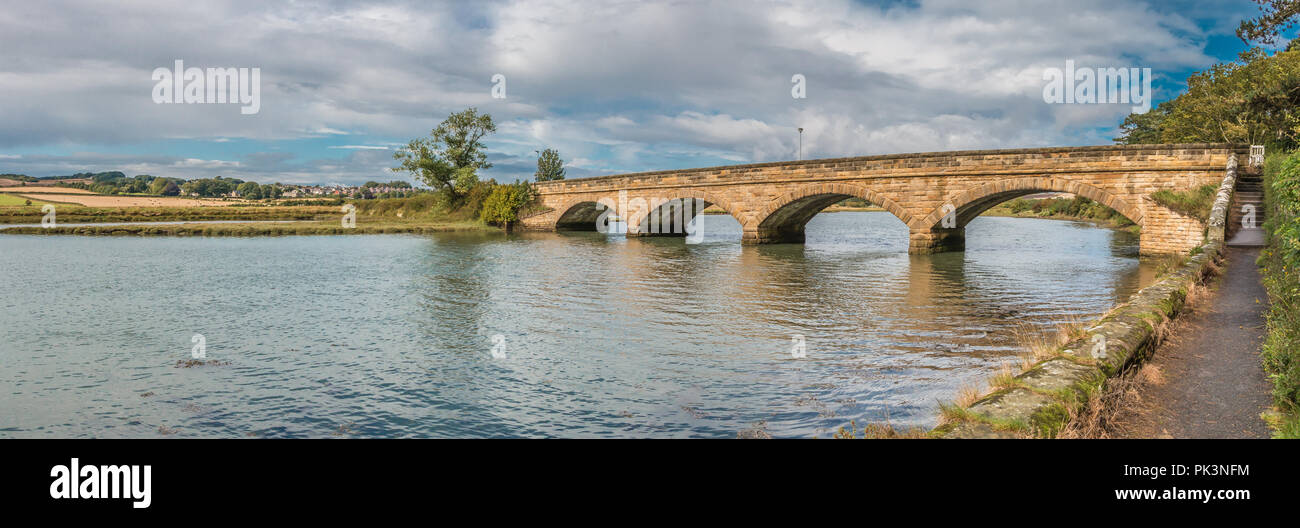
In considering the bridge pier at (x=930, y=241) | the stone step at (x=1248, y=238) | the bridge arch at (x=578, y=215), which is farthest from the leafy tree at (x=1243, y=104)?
the bridge arch at (x=578, y=215)

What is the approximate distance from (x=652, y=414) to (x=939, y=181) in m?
26.5

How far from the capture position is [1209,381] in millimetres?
6660

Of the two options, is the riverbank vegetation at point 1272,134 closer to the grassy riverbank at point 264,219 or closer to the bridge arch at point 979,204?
the bridge arch at point 979,204

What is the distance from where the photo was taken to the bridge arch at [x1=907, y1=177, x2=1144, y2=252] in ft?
88.0

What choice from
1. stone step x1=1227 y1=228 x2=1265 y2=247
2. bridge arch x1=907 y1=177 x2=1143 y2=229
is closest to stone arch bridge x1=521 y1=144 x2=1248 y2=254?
bridge arch x1=907 y1=177 x2=1143 y2=229

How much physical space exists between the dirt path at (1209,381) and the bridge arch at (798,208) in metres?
22.7

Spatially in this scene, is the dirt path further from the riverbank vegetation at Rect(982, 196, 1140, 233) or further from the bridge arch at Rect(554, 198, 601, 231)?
the riverbank vegetation at Rect(982, 196, 1140, 233)

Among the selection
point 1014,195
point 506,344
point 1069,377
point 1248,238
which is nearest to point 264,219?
point 1014,195

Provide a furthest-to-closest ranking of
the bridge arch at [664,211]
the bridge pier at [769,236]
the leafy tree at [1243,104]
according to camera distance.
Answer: the bridge arch at [664,211]
the bridge pier at [769,236]
the leafy tree at [1243,104]

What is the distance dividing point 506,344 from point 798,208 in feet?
95.2

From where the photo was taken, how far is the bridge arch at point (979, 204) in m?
26.8

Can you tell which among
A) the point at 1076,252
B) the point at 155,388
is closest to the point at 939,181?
the point at 1076,252

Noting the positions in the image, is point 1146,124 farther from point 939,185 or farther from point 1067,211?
point 939,185
